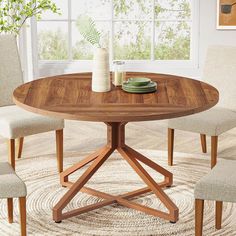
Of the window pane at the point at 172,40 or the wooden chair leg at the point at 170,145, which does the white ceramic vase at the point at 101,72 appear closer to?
the wooden chair leg at the point at 170,145

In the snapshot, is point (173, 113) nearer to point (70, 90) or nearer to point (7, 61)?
point (70, 90)

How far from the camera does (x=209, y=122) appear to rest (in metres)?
4.02

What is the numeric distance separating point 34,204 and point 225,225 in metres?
1.18

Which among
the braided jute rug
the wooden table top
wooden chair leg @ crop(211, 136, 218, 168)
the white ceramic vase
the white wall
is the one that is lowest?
the braided jute rug

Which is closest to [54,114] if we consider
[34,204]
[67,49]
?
[34,204]

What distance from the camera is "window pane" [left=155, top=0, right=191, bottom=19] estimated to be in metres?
6.05

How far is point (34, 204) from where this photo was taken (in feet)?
12.1

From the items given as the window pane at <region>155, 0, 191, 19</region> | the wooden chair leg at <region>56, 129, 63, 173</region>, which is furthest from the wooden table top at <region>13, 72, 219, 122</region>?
the window pane at <region>155, 0, 191, 19</region>

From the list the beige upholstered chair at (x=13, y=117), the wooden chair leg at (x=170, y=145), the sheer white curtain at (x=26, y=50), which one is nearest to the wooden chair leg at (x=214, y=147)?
the wooden chair leg at (x=170, y=145)

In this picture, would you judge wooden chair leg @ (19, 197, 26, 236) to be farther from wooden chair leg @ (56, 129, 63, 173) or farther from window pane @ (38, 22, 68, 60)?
window pane @ (38, 22, 68, 60)

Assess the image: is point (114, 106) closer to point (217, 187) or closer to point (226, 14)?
point (217, 187)

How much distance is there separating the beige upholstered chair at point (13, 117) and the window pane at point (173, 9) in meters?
2.09

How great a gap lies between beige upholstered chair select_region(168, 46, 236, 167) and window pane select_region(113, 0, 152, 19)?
174 cm

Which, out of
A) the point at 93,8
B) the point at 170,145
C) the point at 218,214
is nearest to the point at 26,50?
the point at 93,8
